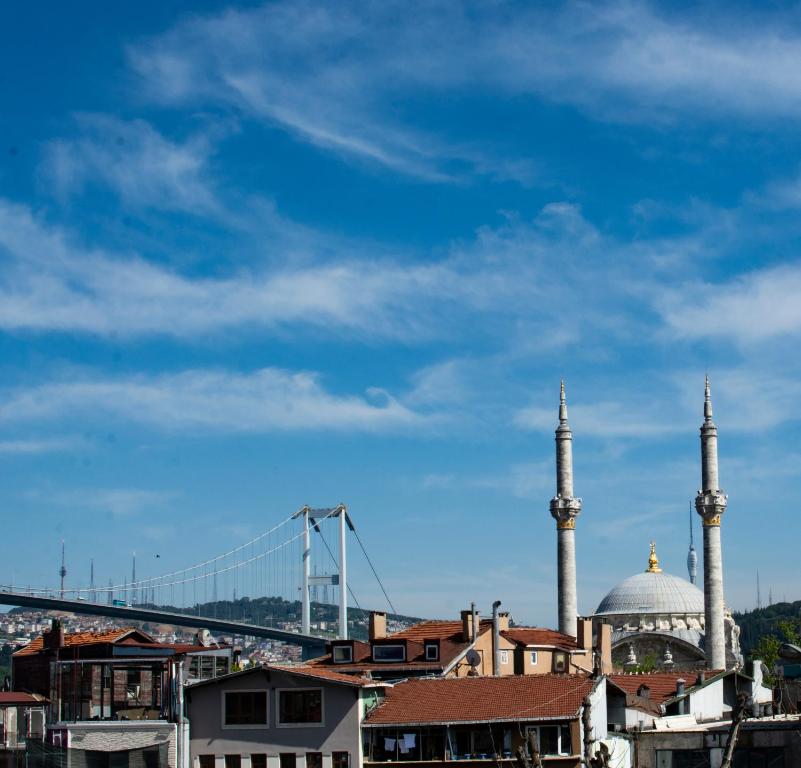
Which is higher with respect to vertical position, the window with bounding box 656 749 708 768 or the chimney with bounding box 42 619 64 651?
the chimney with bounding box 42 619 64 651

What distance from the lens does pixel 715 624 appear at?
293 ft

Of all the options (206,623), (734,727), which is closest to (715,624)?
(206,623)

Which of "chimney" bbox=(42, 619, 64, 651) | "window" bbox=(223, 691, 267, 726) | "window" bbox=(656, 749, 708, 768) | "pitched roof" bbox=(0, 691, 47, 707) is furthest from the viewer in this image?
"chimney" bbox=(42, 619, 64, 651)

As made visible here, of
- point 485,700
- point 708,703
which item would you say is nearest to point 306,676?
point 485,700

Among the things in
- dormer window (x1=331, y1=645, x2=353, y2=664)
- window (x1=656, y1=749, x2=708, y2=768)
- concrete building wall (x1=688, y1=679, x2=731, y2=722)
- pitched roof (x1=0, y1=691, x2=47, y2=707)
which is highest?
dormer window (x1=331, y1=645, x2=353, y2=664)

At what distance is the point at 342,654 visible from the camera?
57.7m

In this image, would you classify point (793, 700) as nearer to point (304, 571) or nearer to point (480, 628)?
point (480, 628)

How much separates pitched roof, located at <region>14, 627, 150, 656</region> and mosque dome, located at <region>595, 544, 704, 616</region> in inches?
2594

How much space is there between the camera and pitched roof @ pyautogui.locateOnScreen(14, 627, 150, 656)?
55.7 meters

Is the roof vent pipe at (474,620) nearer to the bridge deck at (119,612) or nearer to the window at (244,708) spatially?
the window at (244,708)

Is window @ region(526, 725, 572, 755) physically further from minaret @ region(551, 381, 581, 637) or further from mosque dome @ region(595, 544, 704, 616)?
mosque dome @ region(595, 544, 704, 616)

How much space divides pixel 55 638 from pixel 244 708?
17.4 meters

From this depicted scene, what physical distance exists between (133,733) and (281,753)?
16.1ft

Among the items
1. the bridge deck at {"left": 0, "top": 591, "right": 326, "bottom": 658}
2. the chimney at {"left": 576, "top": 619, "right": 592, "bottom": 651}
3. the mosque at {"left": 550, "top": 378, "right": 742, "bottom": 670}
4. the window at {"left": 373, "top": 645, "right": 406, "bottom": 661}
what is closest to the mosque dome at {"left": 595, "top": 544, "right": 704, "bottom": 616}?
the mosque at {"left": 550, "top": 378, "right": 742, "bottom": 670}
